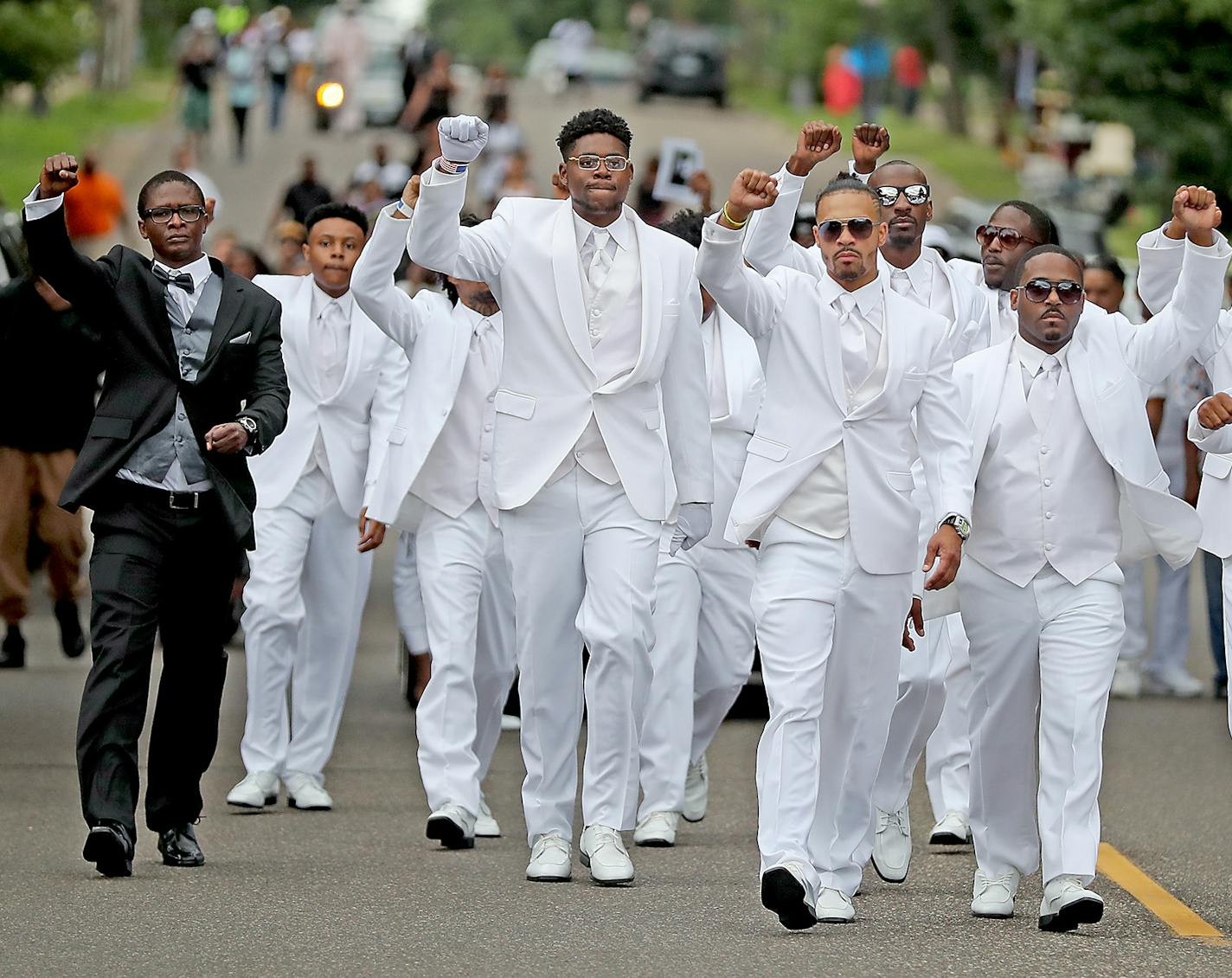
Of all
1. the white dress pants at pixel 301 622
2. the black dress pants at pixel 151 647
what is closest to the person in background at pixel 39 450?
the white dress pants at pixel 301 622

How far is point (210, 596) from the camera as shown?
29.2 feet

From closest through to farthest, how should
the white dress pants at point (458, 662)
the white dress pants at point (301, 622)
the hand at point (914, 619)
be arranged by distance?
the hand at point (914, 619) < the white dress pants at point (458, 662) < the white dress pants at point (301, 622)

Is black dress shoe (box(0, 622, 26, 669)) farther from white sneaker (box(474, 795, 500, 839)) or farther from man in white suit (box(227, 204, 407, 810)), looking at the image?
white sneaker (box(474, 795, 500, 839))

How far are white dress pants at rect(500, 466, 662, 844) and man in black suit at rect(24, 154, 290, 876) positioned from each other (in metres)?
1.02

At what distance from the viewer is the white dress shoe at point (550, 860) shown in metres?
8.68

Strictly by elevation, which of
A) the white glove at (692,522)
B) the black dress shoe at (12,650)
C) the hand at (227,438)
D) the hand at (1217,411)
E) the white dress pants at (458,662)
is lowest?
the black dress shoe at (12,650)

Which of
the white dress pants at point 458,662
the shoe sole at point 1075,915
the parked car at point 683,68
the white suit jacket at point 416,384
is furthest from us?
the parked car at point 683,68

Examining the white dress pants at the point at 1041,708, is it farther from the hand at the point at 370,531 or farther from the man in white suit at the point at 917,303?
the hand at the point at 370,531

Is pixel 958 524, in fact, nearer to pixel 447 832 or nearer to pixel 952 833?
pixel 952 833

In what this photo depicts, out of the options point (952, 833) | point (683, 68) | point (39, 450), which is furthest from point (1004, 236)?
point (683, 68)

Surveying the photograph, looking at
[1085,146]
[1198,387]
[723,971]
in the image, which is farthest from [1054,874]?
[1085,146]

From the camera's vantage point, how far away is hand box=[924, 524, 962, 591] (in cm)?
782

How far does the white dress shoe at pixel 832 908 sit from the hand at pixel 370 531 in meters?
2.58

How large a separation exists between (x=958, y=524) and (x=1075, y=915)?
126 cm
